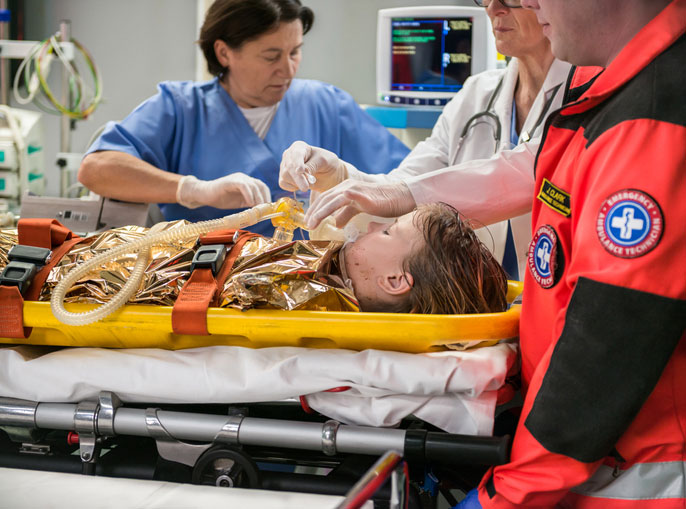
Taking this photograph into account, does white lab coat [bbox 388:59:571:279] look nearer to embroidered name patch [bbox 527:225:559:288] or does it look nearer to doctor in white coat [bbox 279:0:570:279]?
doctor in white coat [bbox 279:0:570:279]

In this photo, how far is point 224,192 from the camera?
222cm

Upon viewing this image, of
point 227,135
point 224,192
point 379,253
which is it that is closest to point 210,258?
point 379,253

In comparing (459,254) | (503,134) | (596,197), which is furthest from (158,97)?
(596,197)

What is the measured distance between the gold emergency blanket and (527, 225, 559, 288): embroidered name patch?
37cm

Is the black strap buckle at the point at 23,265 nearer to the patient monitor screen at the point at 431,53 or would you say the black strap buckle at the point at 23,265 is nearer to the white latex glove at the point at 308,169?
the white latex glove at the point at 308,169

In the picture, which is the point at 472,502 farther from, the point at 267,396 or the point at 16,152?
the point at 16,152

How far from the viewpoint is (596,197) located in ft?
3.01

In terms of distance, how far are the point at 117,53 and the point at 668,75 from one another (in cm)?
404

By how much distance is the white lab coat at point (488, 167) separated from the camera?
1.67m

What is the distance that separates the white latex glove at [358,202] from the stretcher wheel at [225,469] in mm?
531

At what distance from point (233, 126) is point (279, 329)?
154cm

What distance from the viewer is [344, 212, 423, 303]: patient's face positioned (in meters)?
1.42

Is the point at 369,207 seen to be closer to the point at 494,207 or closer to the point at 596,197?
the point at 494,207

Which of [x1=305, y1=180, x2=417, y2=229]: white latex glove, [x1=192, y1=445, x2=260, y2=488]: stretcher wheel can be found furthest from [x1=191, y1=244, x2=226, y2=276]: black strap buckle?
[x1=192, y1=445, x2=260, y2=488]: stretcher wheel
